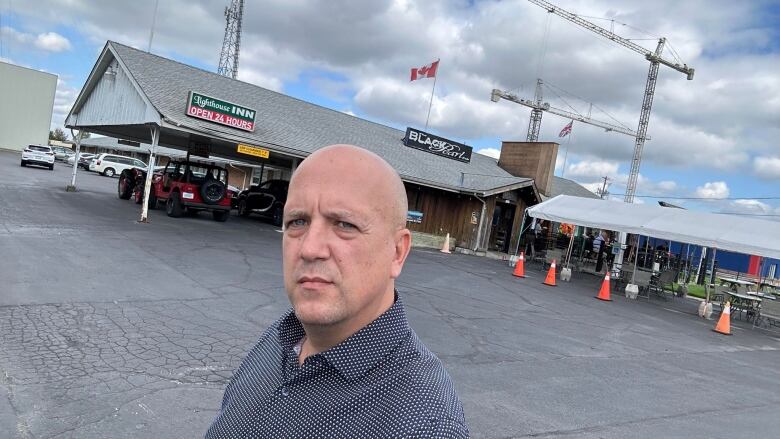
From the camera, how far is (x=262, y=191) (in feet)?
71.1

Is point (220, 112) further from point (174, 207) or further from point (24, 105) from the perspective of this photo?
point (24, 105)

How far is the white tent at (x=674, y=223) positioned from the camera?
47.5 ft

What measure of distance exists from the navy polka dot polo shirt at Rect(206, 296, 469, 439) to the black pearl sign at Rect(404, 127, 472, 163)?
25.5 metres

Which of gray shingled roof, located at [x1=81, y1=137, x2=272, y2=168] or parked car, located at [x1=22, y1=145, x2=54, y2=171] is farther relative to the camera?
gray shingled roof, located at [x1=81, y1=137, x2=272, y2=168]

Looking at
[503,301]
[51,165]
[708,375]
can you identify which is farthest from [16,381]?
[51,165]

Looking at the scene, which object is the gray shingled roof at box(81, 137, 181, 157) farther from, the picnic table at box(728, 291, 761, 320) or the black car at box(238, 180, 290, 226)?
the picnic table at box(728, 291, 761, 320)

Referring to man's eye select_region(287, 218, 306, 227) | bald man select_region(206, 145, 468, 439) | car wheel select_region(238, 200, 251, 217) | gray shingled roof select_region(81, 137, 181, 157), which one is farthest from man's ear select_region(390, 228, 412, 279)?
gray shingled roof select_region(81, 137, 181, 157)

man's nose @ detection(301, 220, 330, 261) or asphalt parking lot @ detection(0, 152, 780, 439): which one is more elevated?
man's nose @ detection(301, 220, 330, 261)

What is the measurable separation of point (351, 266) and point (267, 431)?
475 millimetres

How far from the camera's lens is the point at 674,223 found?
656 inches

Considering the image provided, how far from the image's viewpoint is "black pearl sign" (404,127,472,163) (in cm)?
2667

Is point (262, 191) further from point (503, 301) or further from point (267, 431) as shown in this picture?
point (267, 431)

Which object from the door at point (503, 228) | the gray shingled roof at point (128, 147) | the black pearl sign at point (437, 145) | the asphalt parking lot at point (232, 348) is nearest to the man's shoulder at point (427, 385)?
the asphalt parking lot at point (232, 348)

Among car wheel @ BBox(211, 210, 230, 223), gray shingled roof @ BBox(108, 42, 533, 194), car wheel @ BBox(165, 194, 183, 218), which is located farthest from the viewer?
car wheel @ BBox(211, 210, 230, 223)
